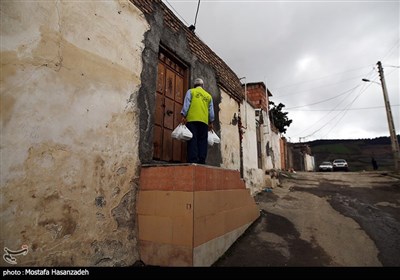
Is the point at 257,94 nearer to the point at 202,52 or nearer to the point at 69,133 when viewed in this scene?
the point at 202,52

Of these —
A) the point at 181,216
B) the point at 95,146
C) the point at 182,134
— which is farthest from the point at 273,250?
the point at 95,146

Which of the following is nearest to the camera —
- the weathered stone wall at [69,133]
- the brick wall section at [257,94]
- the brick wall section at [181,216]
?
the weathered stone wall at [69,133]

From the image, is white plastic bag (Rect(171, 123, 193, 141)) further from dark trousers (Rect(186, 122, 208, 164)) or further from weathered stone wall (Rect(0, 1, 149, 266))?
weathered stone wall (Rect(0, 1, 149, 266))

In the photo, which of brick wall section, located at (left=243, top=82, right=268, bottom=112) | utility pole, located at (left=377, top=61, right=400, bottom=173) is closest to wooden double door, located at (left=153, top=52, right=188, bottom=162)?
brick wall section, located at (left=243, top=82, right=268, bottom=112)

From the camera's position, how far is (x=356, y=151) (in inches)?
1547

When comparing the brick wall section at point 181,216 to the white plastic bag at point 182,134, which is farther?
the white plastic bag at point 182,134

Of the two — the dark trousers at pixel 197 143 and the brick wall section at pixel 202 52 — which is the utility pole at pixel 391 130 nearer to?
the brick wall section at pixel 202 52

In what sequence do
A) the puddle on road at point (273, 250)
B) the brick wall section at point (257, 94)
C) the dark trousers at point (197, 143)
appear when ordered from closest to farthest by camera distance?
the puddle on road at point (273, 250)
the dark trousers at point (197, 143)
the brick wall section at point (257, 94)

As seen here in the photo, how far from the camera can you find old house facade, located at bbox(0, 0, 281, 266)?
2.21 m

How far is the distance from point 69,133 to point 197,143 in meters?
2.12

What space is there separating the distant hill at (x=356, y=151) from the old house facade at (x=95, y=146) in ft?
130

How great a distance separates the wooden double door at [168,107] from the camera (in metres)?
4.26

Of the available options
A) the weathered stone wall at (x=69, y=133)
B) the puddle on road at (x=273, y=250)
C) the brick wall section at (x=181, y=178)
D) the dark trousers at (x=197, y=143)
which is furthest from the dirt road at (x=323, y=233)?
the weathered stone wall at (x=69, y=133)
